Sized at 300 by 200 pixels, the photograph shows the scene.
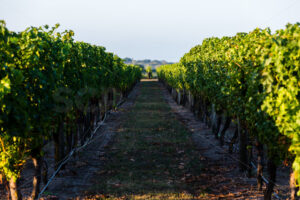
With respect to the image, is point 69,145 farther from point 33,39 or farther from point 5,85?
point 5,85

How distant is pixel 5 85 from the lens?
185 inches

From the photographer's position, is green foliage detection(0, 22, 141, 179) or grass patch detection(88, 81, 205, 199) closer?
green foliage detection(0, 22, 141, 179)

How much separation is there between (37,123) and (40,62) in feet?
5.03

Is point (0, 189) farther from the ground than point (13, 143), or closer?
closer

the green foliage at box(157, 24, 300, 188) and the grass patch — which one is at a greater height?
the green foliage at box(157, 24, 300, 188)

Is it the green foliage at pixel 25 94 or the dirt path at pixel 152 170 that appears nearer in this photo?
the green foliage at pixel 25 94

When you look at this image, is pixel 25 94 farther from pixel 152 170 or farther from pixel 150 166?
pixel 150 166

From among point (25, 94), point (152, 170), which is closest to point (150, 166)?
point (152, 170)

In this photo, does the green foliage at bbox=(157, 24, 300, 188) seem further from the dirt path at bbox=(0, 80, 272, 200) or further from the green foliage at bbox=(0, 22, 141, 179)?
the green foliage at bbox=(0, 22, 141, 179)

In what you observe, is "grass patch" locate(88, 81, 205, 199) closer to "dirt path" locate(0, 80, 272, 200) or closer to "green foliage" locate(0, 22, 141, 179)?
"dirt path" locate(0, 80, 272, 200)

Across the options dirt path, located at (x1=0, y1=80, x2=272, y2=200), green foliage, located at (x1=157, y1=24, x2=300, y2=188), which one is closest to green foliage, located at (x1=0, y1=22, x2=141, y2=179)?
dirt path, located at (x1=0, y1=80, x2=272, y2=200)

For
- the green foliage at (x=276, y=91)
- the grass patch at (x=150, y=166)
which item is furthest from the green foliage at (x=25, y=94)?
the green foliage at (x=276, y=91)

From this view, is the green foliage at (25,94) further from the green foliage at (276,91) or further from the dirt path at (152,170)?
the green foliage at (276,91)

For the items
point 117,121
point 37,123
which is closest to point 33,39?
point 37,123
